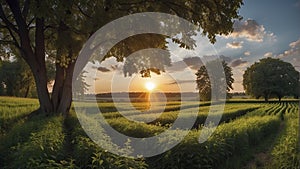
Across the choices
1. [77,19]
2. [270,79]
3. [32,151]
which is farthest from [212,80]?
[32,151]

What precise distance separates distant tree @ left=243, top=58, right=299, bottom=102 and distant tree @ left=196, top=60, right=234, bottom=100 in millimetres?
5099

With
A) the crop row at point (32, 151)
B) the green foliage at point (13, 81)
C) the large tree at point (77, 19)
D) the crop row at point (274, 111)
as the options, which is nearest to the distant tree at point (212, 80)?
the crop row at point (274, 111)

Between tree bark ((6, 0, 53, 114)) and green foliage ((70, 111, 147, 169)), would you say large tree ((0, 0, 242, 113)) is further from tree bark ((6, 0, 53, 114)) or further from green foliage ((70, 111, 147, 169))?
green foliage ((70, 111, 147, 169))

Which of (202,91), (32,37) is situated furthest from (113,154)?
(202,91)

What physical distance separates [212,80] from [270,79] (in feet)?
48.7

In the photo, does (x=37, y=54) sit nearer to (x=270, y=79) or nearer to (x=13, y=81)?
(x=13, y=81)

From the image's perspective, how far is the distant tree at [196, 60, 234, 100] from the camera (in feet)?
273

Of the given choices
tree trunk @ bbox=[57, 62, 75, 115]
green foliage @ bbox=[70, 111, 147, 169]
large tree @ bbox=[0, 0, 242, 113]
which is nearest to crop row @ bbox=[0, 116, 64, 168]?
green foliage @ bbox=[70, 111, 147, 169]

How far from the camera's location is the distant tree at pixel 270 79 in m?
80.7

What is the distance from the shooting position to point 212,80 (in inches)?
3349

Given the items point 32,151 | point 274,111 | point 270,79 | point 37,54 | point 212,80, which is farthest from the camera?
point 212,80

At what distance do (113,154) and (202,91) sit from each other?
77171mm

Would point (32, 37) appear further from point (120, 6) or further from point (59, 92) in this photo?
point (120, 6)

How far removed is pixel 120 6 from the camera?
16.8m
